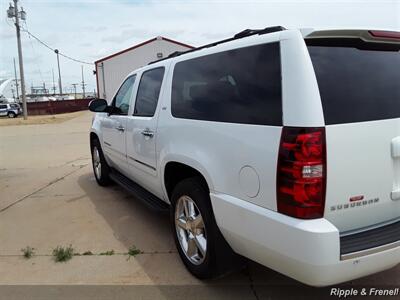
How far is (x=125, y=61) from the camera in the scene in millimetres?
37219

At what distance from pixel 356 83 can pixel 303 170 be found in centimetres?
70

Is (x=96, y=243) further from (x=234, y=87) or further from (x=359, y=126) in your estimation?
(x=359, y=126)

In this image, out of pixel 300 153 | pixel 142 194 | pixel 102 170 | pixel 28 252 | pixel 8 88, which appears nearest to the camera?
pixel 300 153

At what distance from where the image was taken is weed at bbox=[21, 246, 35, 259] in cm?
407

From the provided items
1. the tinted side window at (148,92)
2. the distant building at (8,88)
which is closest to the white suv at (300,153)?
the tinted side window at (148,92)

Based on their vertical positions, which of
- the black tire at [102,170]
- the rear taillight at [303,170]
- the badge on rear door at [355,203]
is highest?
the rear taillight at [303,170]

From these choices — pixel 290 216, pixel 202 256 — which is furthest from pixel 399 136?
pixel 202 256

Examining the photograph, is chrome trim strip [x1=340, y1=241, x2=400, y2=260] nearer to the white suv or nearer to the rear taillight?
the white suv

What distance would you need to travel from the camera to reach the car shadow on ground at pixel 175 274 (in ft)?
10.4

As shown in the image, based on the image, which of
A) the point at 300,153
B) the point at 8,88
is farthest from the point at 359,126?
the point at 8,88

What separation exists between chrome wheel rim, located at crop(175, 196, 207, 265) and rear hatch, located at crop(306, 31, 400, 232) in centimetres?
123

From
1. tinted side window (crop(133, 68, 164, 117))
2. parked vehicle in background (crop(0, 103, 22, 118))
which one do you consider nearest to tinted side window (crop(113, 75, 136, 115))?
tinted side window (crop(133, 68, 164, 117))

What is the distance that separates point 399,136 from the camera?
255 cm

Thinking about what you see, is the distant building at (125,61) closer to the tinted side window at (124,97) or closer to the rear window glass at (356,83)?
the tinted side window at (124,97)
